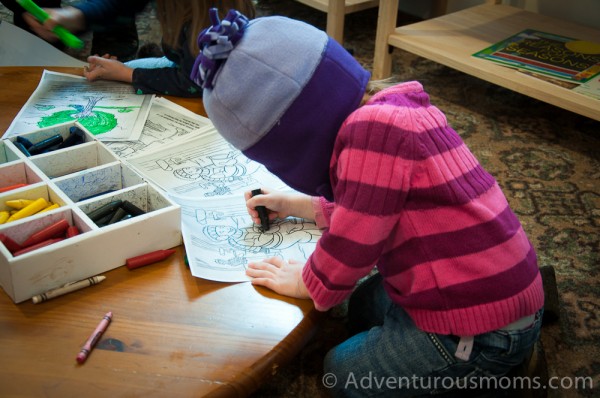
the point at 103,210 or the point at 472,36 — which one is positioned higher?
the point at 103,210

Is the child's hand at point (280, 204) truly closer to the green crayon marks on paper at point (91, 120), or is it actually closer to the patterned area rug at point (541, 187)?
the patterned area rug at point (541, 187)

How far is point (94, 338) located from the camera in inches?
26.1

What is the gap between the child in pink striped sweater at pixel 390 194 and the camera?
642 mm

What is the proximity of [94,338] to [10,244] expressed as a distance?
16 cm

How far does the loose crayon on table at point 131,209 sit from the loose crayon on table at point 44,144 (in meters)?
0.20

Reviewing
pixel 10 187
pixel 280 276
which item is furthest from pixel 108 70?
pixel 280 276

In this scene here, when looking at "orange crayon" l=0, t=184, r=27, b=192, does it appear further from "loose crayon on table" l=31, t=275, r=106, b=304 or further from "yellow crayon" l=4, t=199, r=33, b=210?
"loose crayon on table" l=31, t=275, r=106, b=304

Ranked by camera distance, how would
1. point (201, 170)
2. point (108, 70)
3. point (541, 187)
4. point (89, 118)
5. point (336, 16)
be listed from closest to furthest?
point (201, 170), point (89, 118), point (108, 70), point (541, 187), point (336, 16)

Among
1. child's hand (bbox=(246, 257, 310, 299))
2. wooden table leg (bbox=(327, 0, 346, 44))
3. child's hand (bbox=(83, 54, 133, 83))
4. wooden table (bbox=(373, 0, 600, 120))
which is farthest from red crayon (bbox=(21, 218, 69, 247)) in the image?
wooden table leg (bbox=(327, 0, 346, 44))

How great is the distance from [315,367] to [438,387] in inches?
9.1

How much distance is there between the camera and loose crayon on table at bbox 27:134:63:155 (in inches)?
35.3

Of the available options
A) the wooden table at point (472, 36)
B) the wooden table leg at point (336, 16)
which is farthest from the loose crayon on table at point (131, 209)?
the wooden table leg at point (336, 16)

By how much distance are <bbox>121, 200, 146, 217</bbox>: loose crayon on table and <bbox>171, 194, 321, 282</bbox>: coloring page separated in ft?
0.21

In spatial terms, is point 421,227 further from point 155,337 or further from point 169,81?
point 169,81
